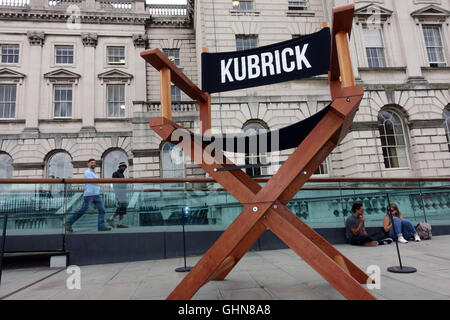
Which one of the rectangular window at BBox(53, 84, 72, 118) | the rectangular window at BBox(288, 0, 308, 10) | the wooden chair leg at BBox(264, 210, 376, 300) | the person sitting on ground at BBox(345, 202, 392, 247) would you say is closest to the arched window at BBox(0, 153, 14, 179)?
the rectangular window at BBox(53, 84, 72, 118)

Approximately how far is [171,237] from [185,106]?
10465 mm

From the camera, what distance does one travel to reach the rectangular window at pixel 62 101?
55.9 feet

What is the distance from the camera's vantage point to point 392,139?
13.4 meters

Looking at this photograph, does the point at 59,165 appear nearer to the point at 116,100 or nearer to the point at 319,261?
the point at 116,100

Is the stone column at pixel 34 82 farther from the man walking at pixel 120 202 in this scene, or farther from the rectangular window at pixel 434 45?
the rectangular window at pixel 434 45

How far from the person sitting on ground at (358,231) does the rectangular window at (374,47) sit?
11471mm

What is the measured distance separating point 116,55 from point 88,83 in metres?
2.82

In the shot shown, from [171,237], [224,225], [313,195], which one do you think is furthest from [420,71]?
[171,237]

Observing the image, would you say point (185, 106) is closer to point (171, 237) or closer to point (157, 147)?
point (157, 147)

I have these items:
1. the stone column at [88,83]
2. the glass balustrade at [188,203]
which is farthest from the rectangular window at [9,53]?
the glass balustrade at [188,203]

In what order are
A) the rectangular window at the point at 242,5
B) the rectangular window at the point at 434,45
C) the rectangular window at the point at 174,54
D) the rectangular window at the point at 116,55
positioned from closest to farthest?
the rectangular window at the point at 434,45 < the rectangular window at the point at 242,5 < the rectangular window at the point at 116,55 < the rectangular window at the point at 174,54

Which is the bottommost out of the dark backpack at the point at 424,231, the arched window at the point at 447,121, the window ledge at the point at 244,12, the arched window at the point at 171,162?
the dark backpack at the point at 424,231

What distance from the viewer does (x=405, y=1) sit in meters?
14.2

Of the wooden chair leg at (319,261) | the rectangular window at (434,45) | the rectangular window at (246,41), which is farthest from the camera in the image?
the rectangular window at (434,45)
